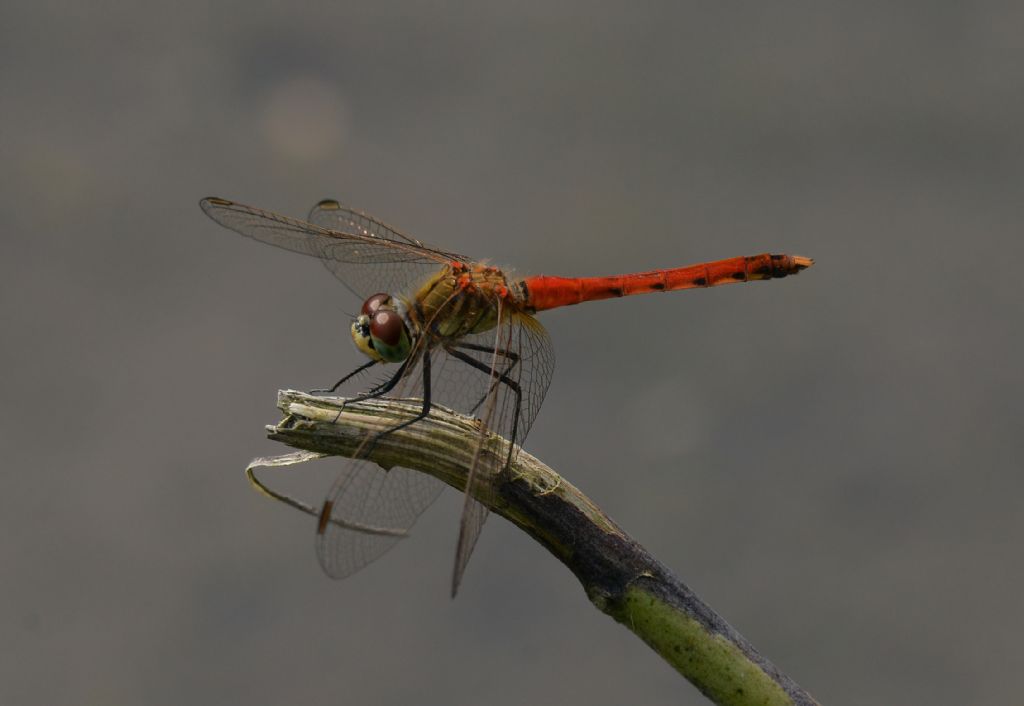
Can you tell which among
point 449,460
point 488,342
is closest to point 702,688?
point 449,460

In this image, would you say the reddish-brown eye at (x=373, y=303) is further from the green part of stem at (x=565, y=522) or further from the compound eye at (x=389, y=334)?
the green part of stem at (x=565, y=522)

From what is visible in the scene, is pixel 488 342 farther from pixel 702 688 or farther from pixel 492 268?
pixel 702 688

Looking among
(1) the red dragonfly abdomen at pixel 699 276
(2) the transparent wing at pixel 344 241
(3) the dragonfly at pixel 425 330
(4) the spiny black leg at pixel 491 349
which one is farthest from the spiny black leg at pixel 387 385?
(1) the red dragonfly abdomen at pixel 699 276

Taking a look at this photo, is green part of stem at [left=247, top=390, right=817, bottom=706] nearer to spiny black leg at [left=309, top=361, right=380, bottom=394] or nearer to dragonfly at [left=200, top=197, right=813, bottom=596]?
dragonfly at [left=200, top=197, right=813, bottom=596]

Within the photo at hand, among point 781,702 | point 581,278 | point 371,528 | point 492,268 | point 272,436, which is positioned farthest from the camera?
point 581,278

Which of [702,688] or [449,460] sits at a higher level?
[449,460]

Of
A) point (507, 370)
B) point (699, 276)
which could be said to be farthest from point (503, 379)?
point (699, 276)

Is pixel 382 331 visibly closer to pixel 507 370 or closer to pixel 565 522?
pixel 507 370
